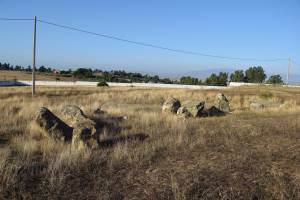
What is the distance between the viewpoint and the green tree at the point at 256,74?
105688 mm

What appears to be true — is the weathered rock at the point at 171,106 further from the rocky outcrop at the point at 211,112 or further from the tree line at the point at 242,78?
the tree line at the point at 242,78

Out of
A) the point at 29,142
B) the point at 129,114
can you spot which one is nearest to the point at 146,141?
the point at 29,142

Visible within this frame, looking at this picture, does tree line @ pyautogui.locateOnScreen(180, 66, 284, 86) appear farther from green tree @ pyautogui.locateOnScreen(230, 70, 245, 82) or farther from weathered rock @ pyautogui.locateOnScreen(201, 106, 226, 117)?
weathered rock @ pyautogui.locateOnScreen(201, 106, 226, 117)

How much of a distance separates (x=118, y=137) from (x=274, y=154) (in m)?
4.43

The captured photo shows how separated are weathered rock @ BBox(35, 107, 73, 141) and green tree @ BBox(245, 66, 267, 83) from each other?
9895 centimetres

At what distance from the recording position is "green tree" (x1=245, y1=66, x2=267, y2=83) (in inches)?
4161

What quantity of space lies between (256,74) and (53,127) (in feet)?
333

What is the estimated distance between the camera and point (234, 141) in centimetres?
1021

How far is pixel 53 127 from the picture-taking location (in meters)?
11.0

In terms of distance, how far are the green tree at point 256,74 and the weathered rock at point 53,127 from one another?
325ft

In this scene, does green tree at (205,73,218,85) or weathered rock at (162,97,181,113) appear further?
green tree at (205,73,218,85)

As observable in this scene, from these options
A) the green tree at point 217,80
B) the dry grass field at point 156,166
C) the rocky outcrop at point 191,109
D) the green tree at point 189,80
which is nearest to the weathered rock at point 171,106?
the rocky outcrop at point 191,109

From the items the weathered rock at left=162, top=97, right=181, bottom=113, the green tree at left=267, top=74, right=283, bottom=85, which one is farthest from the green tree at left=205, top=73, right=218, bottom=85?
the weathered rock at left=162, top=97, right=181, bottom=113

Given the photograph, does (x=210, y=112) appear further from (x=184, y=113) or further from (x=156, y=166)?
(x=156, y=166)
